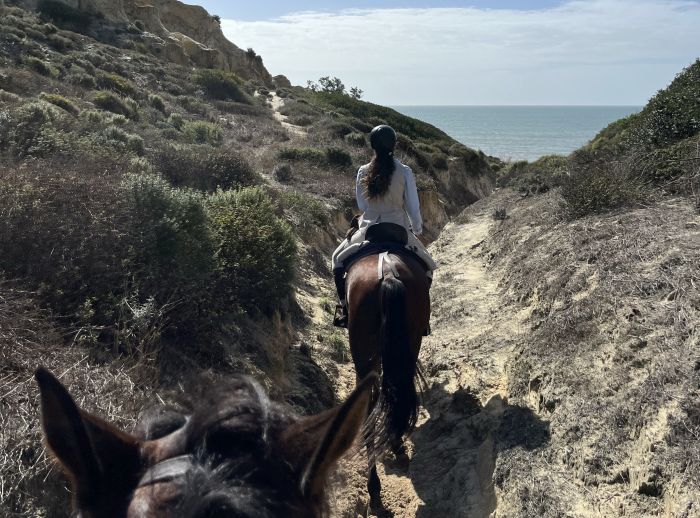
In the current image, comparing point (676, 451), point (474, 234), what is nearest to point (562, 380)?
point (676, 451)

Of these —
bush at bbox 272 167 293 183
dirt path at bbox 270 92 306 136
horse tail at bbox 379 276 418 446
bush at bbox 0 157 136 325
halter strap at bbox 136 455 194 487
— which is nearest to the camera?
halter strap at bbox 136 455 194 487

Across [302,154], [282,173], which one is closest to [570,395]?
[282,173]

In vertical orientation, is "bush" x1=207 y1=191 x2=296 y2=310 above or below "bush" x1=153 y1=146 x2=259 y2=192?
below

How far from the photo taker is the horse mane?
1.18 metres

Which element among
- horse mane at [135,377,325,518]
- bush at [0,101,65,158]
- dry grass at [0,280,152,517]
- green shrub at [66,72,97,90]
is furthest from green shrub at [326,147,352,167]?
horse mane at [135,377,325,518]

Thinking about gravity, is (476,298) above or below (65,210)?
below

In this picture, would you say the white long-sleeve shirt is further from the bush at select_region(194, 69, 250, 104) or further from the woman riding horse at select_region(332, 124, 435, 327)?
the bush at select_region(194, 69, 250, 104)

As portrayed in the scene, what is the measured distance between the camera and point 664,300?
497 centimetres

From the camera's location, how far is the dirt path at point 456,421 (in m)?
4.73

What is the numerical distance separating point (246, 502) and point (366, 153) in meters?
22.9

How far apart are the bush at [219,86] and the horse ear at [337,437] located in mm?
33414

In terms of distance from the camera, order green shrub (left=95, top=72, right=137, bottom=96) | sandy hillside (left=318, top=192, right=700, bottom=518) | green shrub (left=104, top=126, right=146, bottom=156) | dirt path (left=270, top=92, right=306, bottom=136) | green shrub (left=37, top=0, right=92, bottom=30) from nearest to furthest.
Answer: sandy hillside (left=318, top=192, right=700, bottom=518) < green shrub (left=104, top=126, right=146, bottom=156) < green shrub (left=95, top=72, right=137, bottom=96) < dirt path (left=270, top=92, right=306, bottom=136) < green shrub (left=37, top=0, right=92, bottom=30)

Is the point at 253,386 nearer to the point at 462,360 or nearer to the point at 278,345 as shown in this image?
the point at 278,345

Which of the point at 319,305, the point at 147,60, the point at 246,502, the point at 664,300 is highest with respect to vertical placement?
the point at 147,60
